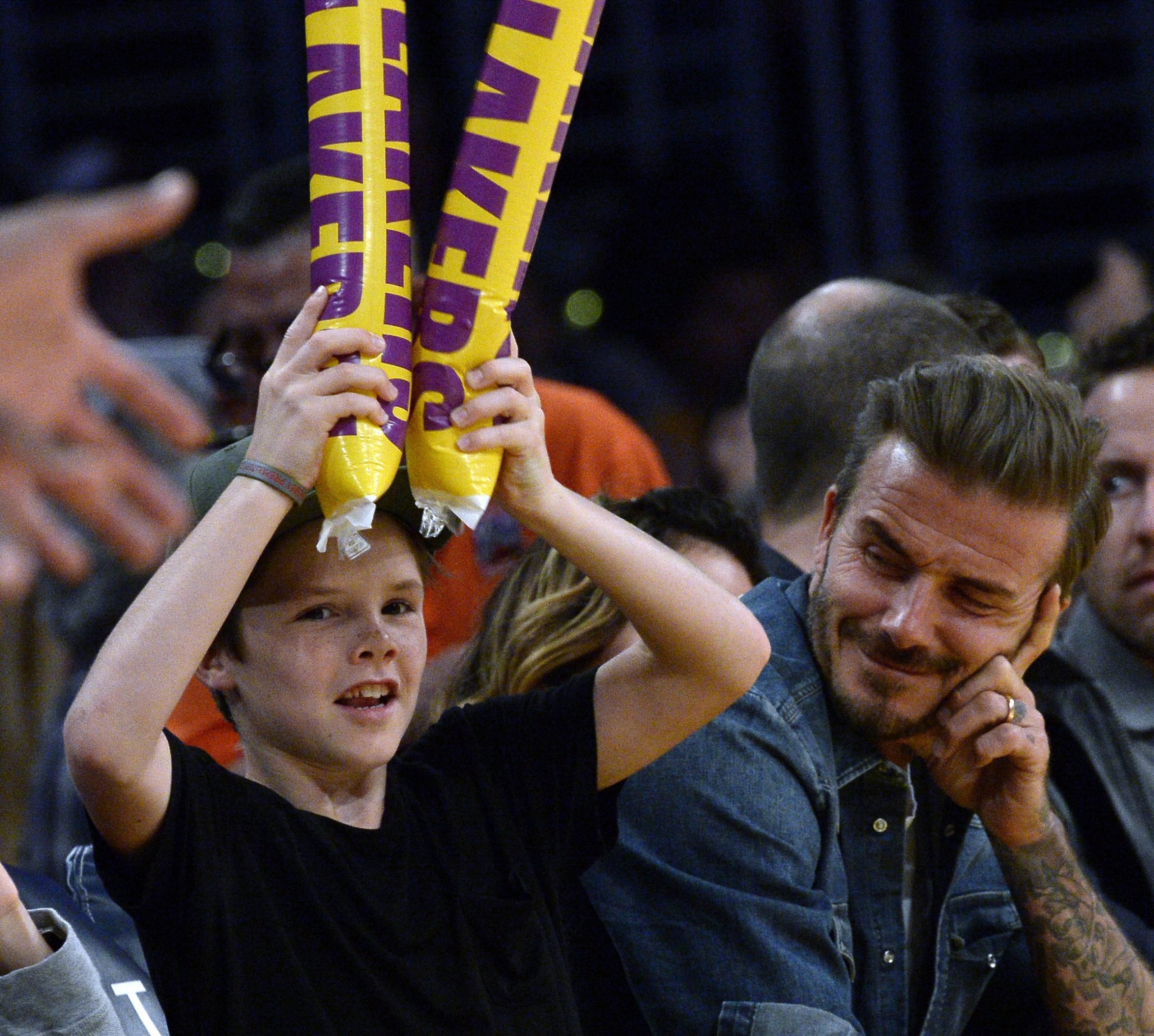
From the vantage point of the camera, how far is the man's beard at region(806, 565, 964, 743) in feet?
6.27

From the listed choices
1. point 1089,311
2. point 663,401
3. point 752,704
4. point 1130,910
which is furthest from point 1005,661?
point 1089,311

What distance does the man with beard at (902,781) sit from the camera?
177cm

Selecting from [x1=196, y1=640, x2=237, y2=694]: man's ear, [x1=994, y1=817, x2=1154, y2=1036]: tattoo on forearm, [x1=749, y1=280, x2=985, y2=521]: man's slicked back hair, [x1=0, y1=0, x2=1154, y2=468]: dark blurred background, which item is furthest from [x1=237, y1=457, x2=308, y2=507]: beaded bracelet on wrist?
[x1=0, y1=0, x2=1154, y2=468]: dark blurred background

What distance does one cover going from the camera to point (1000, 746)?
193 centimetres

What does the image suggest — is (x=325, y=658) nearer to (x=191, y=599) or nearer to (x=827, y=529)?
(x=191, y=599)

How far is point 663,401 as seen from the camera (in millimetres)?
4391

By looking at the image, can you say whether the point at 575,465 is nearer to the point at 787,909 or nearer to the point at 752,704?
the point at 752,704

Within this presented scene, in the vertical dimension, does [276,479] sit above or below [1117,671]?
above

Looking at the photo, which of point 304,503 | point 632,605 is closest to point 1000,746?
point 632,605

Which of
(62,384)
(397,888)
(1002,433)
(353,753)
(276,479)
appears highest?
(62,384)

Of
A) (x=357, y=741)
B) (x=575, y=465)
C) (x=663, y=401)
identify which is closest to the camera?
(x=357, y=741)

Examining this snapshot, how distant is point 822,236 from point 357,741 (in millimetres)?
3703

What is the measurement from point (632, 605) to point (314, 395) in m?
0.38

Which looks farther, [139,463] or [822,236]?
[822,236]
